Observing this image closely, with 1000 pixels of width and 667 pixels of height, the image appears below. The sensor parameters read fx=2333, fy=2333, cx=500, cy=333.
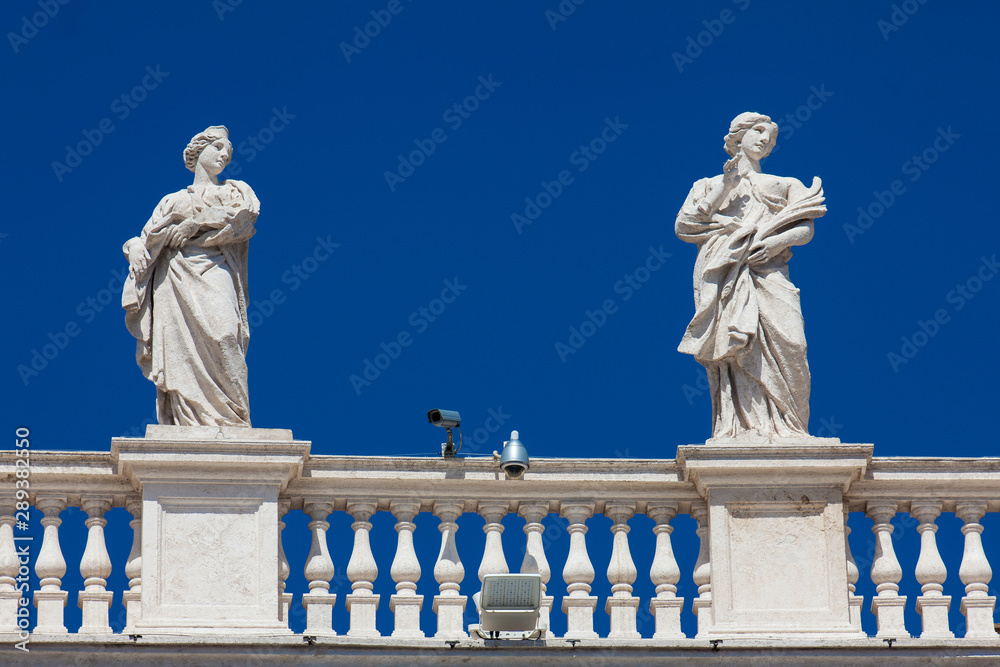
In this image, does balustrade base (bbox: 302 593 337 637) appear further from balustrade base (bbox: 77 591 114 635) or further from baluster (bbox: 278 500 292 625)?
balustrade base (bbox: 77 591 114 635)

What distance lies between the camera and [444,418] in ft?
60.4

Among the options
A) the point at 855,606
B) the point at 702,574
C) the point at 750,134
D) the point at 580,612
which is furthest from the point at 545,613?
the point at 750,134

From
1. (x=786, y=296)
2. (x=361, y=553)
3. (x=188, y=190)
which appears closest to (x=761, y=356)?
(x=786, y=296)

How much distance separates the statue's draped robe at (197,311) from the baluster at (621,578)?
3.05m

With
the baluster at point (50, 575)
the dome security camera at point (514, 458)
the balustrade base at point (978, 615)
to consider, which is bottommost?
the balustrade base at point (978, 615)

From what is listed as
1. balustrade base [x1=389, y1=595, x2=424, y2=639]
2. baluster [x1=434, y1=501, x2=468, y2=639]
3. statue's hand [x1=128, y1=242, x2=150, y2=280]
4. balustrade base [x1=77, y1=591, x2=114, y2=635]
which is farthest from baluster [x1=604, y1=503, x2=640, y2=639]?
statue's hand [x1=128, y1=242, x2=150, y2=280]

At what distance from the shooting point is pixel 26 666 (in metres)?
17.1

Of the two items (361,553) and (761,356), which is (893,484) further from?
Answer: (361,553)

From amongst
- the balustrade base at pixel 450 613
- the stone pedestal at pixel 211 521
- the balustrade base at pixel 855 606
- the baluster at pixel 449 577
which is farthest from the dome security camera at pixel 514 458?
the balustrade base at pixel 855 606

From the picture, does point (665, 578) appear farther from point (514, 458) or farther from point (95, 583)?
point (95, 583)

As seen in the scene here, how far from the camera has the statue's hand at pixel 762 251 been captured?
18.9 metres

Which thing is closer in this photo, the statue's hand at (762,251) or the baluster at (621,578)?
the baluster at (621,578)

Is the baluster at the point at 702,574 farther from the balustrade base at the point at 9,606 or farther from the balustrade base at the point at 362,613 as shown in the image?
the balustrade base at the point at 9,606

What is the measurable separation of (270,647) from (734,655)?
348 cm
